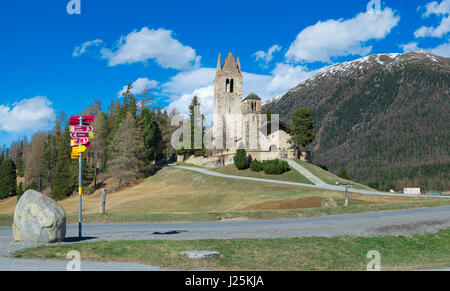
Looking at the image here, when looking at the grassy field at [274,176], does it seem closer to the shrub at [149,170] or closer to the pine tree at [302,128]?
the pine tree at [302,128]

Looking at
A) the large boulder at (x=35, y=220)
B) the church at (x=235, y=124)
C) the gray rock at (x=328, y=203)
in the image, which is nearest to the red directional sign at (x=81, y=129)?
the large boulder at (x=35, y=220)

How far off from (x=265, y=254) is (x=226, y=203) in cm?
2691

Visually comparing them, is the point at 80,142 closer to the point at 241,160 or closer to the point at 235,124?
the point at 241,160

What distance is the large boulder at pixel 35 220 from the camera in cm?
1415

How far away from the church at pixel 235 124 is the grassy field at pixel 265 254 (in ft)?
181

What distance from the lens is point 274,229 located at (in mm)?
18750

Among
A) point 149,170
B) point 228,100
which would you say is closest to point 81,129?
point 149,170

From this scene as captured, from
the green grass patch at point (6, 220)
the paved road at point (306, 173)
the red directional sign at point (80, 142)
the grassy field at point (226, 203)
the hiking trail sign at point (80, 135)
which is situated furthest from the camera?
the paved road at point (306, 173)

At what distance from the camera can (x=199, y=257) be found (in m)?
12.3

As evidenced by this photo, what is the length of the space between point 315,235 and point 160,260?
7.88 m

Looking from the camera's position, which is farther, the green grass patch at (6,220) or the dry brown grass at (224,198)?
the dry brown grass at (224,198)

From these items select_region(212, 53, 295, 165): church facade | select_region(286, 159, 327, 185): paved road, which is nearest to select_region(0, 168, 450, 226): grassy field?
select_region(286, 159, 327, 185): paved road

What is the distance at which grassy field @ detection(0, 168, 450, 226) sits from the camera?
24.8 metres
